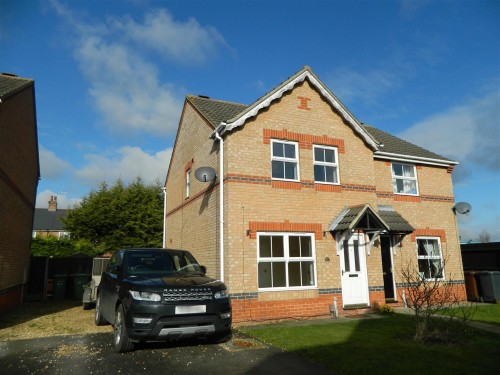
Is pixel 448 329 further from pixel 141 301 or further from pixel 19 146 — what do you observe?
pixel 19 146

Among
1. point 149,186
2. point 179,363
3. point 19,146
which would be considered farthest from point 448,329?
point 149,186

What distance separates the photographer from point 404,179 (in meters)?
13.9

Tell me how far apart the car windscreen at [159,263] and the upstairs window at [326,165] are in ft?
17.7

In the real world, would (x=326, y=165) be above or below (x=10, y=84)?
below

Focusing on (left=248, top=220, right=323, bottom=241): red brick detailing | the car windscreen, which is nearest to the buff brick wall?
(left=248, top=220, right=323, bottom=241): red brick detailing

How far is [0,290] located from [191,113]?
28.3 feet

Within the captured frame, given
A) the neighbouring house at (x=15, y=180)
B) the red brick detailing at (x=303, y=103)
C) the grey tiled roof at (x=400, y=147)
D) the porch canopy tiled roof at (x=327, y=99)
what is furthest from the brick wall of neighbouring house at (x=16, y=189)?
the grey tiled roof at (x=400, y=147)

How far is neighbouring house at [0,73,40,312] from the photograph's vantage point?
10.2 meters

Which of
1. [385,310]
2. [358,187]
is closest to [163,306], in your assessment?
[385,310]

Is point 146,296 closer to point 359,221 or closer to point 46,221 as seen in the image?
point 359,221

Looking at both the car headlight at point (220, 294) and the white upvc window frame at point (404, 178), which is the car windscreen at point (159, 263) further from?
the white upvc window frame at point (404, 178)

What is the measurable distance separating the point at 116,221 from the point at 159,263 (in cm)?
1867

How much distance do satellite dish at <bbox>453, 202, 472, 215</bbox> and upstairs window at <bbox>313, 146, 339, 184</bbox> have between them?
235 inches

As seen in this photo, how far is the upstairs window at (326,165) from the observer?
11.6m
